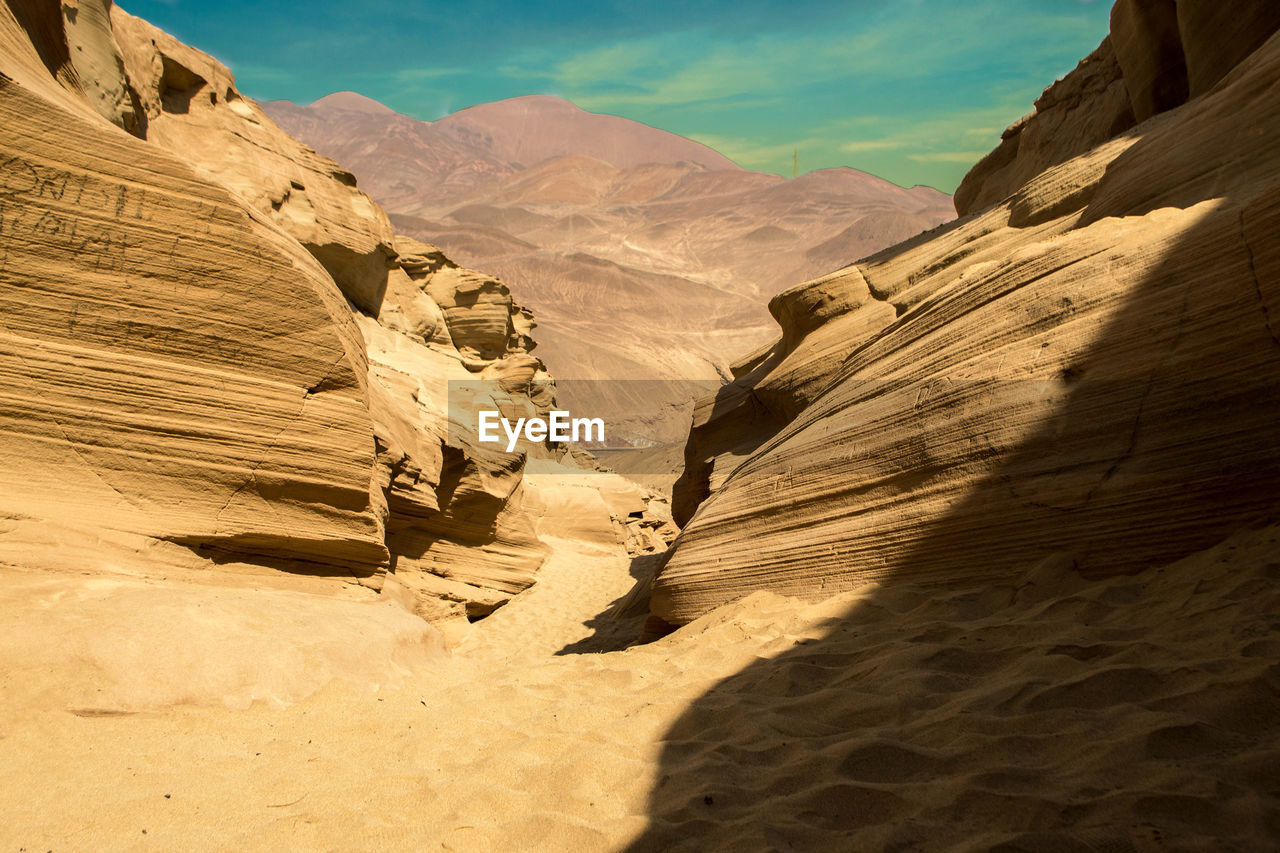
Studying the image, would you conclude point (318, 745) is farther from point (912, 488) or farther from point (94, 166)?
point (94, 166)

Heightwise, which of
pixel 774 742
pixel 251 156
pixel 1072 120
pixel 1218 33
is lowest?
pixel 774 742

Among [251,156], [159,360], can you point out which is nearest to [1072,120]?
[159,360]

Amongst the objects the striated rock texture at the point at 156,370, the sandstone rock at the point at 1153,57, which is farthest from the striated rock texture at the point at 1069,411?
the striated rock texture at the point at 156,370

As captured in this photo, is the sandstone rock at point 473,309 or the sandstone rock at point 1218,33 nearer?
the sandstone rock at point 1218,33

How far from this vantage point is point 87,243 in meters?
4.92

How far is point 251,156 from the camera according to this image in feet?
39.0

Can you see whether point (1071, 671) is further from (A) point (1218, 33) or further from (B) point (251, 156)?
(B) point (251, 156)

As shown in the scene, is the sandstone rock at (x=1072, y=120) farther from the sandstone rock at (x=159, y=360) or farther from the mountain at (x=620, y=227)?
the mountain at (x=620, y=227)

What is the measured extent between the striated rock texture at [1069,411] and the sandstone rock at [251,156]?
29.1 feet

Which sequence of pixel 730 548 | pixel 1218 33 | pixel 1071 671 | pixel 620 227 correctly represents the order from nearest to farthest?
pixel 1071 671 < pixel 730 548 < pixel 1218 33 < pixel 620 227

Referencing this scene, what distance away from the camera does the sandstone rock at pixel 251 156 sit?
10.8m

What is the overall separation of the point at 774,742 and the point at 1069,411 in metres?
2.20

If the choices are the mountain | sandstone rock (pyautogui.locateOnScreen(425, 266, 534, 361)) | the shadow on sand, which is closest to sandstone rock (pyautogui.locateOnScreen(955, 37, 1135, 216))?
the shadow on sand

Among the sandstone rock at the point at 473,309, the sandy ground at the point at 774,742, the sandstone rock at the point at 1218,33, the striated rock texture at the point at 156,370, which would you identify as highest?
the sandstone rock at the point at 1218,33
